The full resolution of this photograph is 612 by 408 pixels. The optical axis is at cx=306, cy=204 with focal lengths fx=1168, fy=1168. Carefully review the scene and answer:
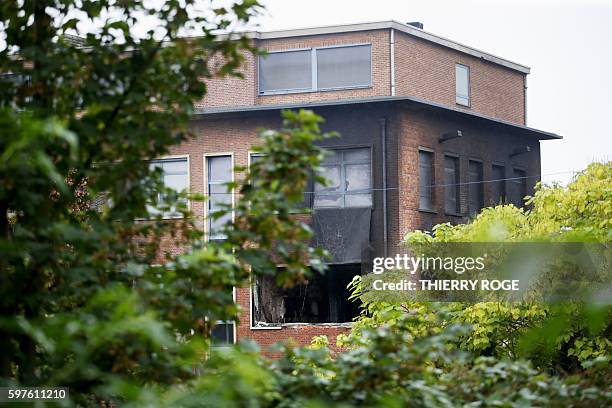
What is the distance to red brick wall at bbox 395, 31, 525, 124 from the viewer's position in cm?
3981

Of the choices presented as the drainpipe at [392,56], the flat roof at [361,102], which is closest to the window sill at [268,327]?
the flat roof at [361,102]

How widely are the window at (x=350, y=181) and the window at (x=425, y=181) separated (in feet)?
6.84

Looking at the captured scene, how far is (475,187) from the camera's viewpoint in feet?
139

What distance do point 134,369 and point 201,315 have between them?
483 millimetres

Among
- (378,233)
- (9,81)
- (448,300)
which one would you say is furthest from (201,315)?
(378,233)

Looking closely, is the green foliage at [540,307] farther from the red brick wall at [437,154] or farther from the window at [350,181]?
the window at [350,181]

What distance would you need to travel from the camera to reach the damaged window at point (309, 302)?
127 feet

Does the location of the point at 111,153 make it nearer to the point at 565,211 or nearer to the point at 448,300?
the point at 565,211

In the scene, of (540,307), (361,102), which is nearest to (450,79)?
(361,102)

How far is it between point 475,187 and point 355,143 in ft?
19.6

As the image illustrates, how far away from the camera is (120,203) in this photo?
545cm

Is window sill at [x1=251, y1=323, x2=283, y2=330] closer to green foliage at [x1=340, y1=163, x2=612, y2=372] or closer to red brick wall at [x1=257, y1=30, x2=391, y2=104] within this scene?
red brick wall at [x1=257, y1=30, x2=391, y2=104]

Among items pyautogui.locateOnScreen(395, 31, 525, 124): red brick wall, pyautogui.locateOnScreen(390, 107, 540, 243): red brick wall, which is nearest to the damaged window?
pyautogui.locateOnScreen(390, 107, 540, 243): red brick wall

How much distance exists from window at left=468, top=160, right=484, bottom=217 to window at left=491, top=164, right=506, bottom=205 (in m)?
0.63
